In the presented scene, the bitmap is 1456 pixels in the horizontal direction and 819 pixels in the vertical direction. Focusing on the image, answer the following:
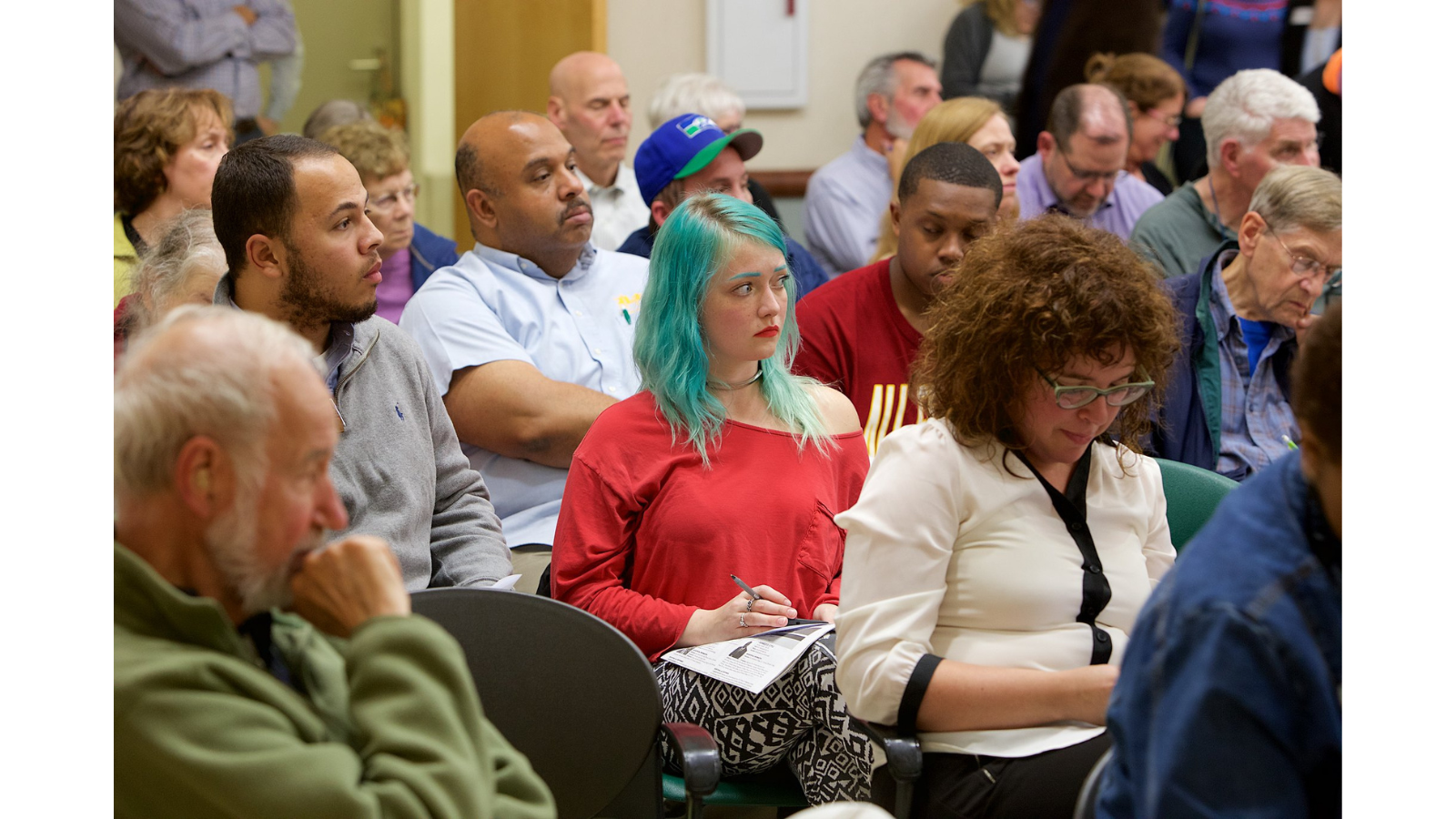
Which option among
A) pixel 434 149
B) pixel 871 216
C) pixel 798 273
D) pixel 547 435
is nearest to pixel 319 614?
pixel 547 435

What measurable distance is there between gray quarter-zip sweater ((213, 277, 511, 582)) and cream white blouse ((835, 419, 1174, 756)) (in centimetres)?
74

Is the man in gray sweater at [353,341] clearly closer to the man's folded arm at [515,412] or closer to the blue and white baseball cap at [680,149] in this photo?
the man's folded arm at [515,412]

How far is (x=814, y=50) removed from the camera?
5.70 m

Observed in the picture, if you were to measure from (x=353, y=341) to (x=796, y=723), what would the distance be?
93 centimetres

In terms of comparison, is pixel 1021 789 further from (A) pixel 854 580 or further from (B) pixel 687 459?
(B) pixel 687 459

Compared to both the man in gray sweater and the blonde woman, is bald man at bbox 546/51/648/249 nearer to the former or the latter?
the blonde woman

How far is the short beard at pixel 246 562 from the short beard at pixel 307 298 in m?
0.96

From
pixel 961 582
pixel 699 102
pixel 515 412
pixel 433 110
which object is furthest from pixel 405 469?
pixel 433 110

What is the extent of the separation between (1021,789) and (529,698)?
2.03ft

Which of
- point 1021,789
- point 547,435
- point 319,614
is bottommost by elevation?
point 1021,789

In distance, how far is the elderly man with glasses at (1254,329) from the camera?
2.72 meters

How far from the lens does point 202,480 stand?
102cm

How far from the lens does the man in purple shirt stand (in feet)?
13.5

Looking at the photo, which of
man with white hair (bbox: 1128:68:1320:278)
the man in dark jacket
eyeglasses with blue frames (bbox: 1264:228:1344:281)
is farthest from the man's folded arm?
man with white hair (bbox: 1128:68:1320:278)
